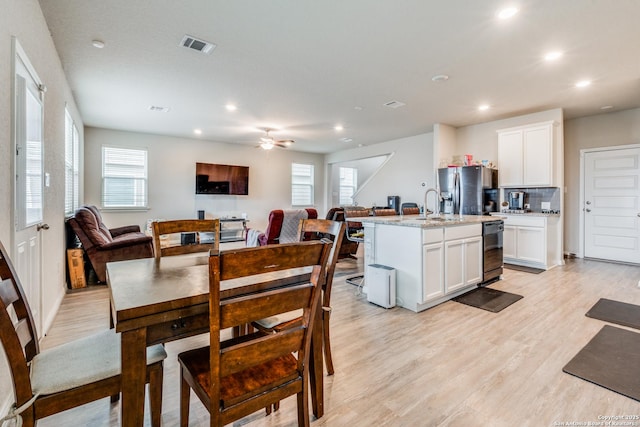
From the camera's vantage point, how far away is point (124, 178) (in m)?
6.86

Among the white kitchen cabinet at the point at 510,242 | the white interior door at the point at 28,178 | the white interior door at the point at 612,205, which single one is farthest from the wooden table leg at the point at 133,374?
the white interior door at the point at 612,205

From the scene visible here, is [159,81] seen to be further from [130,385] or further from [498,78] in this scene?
[498,78]

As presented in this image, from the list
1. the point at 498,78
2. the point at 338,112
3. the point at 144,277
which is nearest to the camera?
the point at 144,277

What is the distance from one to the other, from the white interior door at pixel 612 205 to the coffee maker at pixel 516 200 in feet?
3.98

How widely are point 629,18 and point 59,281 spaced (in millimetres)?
6280

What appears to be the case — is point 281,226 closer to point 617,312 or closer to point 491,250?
point 491,250

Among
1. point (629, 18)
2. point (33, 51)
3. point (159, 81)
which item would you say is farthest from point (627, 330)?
point (159, 81)

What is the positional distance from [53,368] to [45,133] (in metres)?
2.47

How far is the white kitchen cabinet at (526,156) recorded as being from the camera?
16.8 ft

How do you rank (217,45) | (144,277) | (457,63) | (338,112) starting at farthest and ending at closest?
(338,112) < (457,63) < (217,45) < (144,277)

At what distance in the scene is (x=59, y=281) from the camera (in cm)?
353

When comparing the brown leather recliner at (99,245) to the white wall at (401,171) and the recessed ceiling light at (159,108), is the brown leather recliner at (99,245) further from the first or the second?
the white wall at (401,171)

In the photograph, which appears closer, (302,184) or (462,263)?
(462,263)

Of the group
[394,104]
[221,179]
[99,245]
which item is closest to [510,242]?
[394,104]
